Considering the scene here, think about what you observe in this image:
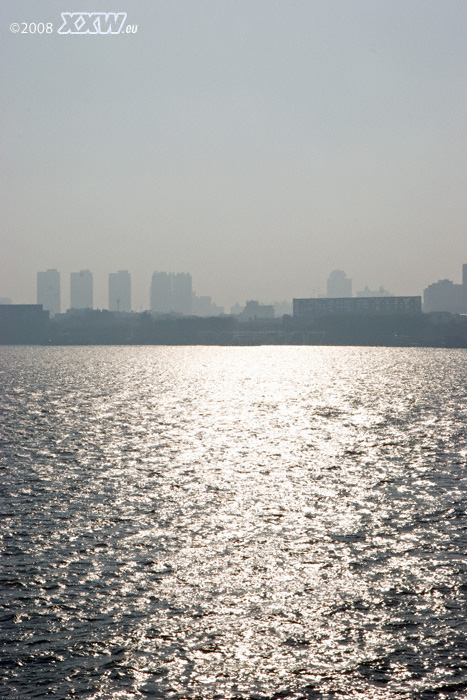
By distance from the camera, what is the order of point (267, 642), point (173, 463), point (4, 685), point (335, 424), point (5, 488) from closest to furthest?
point (4, 685) < point (267, 642) < point (5, 488) < point (173, 463) < point (335, 424)

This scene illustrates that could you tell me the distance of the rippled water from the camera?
14672mm

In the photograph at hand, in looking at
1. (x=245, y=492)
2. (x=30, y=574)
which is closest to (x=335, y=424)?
(x=245, y=492)

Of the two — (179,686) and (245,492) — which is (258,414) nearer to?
(245,492)

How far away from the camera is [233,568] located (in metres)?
21.6

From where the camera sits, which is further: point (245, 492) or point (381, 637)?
point (245, 492)

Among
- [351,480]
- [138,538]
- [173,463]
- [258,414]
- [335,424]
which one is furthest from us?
[258,414]

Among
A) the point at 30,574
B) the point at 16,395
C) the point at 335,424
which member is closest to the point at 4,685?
the point at 30,574

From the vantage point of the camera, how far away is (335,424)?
212 ft

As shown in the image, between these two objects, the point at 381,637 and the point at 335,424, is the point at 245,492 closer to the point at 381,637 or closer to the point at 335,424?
the point at 381,637

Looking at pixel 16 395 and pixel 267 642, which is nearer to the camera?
pixel 267 642

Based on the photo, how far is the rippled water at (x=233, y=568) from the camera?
14672 mm

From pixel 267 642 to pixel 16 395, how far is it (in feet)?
280

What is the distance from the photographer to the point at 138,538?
82.4 ft

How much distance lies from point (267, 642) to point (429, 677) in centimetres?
364
